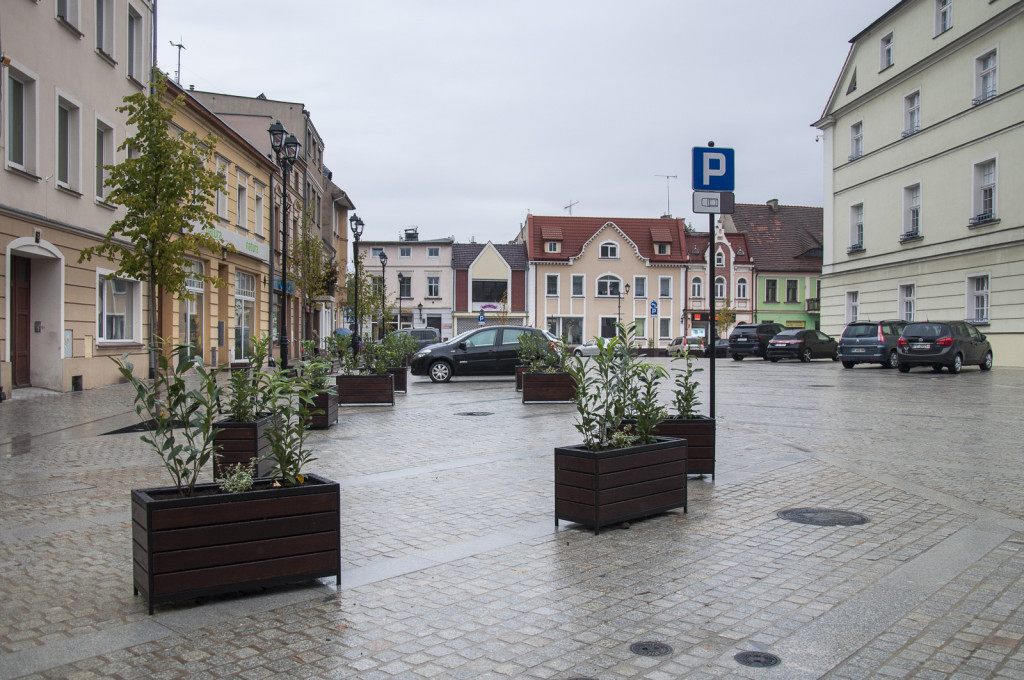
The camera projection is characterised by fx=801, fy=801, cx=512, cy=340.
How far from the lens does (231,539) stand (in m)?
4.21

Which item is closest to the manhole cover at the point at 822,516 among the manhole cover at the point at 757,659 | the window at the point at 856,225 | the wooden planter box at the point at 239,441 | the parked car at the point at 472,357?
the manhole cover at the point at 757,659

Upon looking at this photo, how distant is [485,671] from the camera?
3.42 metres

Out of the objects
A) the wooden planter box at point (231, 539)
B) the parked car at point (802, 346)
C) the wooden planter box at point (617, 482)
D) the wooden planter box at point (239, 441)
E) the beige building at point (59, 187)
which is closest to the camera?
the wooden planter box at point (231, 539)

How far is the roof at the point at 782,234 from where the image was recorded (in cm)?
6644

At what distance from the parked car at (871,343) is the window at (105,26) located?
2449 cm

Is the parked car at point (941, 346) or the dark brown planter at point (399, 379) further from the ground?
the parked car at point (941, 346)

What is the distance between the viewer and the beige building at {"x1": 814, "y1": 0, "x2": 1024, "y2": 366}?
2736 centimetres

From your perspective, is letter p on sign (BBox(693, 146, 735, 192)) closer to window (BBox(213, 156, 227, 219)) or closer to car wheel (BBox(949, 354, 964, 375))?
car wheel (BBox(949, 354, 964, 375))

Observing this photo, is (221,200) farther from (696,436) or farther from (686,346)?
(696,436)

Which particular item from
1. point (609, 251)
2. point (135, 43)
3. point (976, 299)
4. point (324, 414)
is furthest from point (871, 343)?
point (609, 251)

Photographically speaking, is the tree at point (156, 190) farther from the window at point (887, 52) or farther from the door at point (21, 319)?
the window at point (887, 52)

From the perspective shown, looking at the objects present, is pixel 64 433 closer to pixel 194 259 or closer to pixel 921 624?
pixel 921 624

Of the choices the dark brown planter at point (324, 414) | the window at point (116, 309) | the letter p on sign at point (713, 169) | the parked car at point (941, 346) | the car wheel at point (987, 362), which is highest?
the letter p on sign at point (713, 169)

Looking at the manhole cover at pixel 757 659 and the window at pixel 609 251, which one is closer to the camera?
the manhole cover at pixel 757 659
